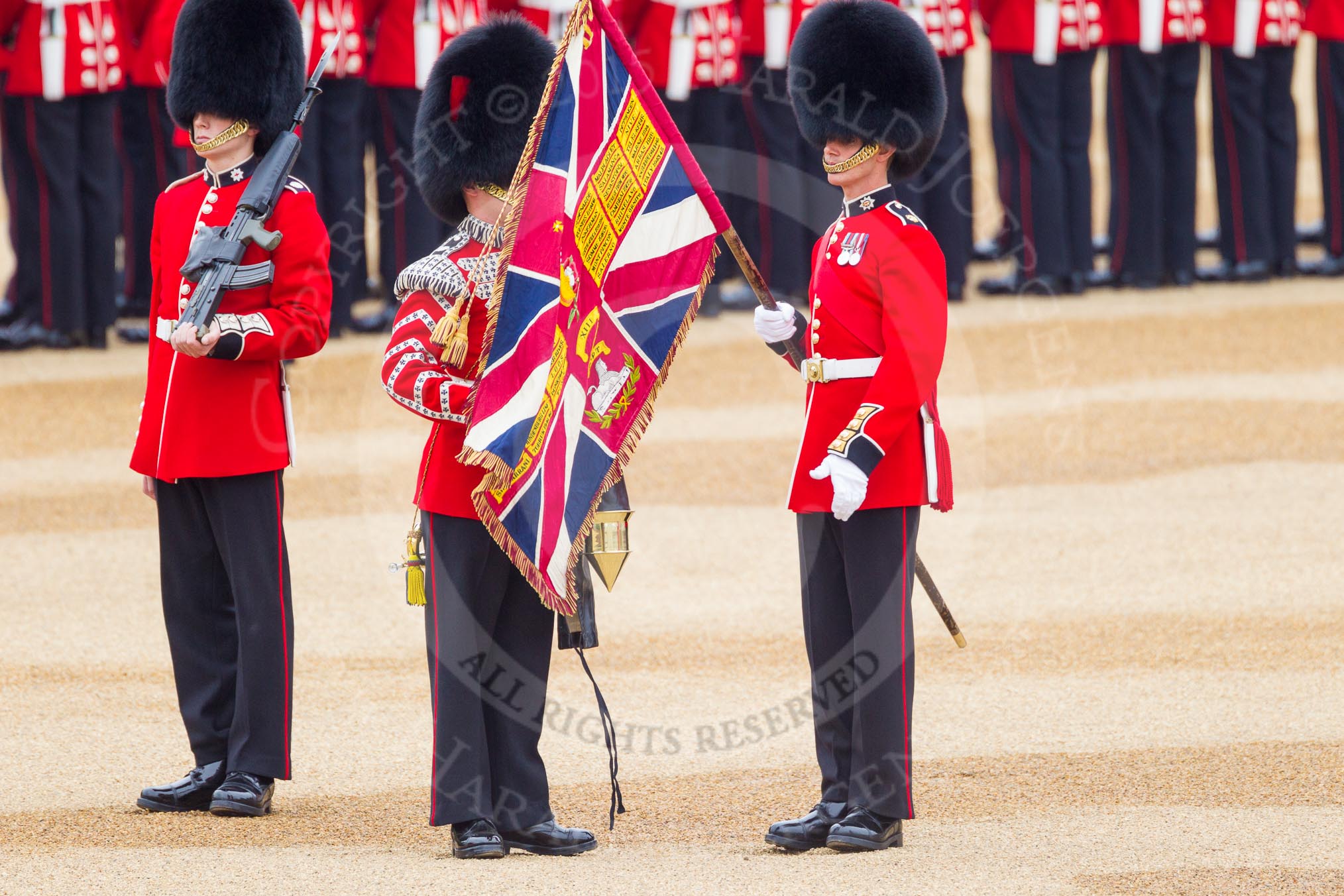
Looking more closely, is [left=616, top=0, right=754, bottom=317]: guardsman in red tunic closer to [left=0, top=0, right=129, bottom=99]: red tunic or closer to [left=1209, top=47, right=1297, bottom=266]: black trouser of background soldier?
[left=0, top=0, right=129, bottom=99]: red tunic

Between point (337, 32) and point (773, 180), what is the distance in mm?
2091

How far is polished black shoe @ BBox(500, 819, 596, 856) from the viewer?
3521 mm

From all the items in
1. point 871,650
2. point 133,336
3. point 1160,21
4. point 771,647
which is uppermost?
point 1160,21

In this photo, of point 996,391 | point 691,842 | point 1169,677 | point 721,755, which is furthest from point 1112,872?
point 996,391

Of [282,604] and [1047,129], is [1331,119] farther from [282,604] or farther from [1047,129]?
[282,604]

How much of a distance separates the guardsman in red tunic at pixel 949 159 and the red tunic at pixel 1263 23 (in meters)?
1.23

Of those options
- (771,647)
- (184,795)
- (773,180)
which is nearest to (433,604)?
(184,795)

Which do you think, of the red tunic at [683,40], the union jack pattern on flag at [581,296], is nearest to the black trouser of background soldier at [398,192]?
the red tunic at [683,40]

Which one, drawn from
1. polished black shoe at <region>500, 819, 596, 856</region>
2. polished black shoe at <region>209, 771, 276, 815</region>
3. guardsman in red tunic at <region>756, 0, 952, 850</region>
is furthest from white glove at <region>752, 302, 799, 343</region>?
polished black shoe at <region>209, 771, 276, 815</region>

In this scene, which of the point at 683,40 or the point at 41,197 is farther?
the point at 683,40

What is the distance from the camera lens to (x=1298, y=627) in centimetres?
504

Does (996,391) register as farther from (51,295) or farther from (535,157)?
(535,157)

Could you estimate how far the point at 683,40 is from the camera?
827 cm

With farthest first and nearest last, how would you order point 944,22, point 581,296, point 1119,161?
point 1119,161 → point 944,22 → point 581,296
